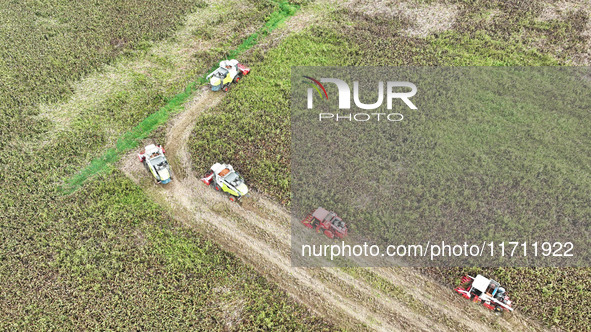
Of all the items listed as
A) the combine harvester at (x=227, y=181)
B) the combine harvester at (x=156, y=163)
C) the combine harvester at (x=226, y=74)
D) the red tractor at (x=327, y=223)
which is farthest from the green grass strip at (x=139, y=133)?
the red tractor at (x=327, y=223)

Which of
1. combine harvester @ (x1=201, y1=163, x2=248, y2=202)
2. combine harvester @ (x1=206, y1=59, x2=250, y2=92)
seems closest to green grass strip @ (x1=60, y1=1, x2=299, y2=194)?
combine harvester @ (x1=206, y1=59, x2=250, y2=92)

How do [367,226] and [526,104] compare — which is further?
[526,104]

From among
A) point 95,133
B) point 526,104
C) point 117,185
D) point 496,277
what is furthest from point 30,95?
point 526,104

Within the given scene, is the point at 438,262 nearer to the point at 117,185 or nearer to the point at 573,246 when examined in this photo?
the point at 573,246

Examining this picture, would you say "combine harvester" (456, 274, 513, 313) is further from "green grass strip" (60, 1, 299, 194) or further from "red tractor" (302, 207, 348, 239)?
"green grass strip" (60, 1, 299, 194)

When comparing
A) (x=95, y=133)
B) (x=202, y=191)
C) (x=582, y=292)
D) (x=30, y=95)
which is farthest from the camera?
(x=30, y=95)

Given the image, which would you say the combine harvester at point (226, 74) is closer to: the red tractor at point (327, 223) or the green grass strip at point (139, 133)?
the green grass strip at point (139, 133)
